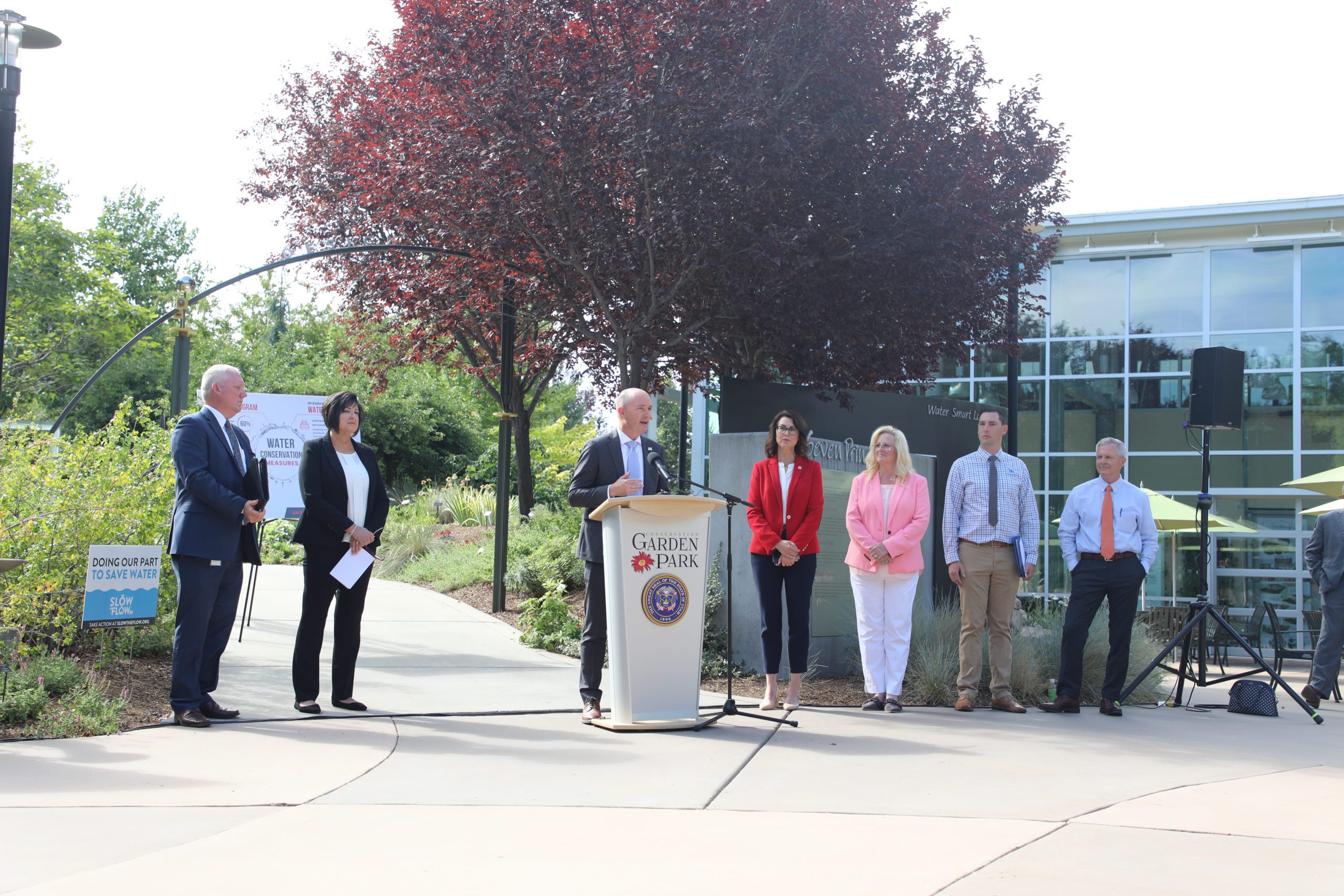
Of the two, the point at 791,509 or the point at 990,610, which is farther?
the point at 990,610

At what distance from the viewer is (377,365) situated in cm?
1748

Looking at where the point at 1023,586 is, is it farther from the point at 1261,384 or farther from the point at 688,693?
the point at 688,693

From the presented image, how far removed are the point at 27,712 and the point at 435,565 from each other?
10.3 m

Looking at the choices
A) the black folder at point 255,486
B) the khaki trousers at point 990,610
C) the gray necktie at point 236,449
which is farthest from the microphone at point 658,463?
the khaki trousers at point 990,610

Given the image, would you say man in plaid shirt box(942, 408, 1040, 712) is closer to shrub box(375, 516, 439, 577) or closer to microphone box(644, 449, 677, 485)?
microphone box(644, 449, 677, 485)

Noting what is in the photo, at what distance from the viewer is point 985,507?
26.2 feet

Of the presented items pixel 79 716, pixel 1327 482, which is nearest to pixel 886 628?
pixel 79 716

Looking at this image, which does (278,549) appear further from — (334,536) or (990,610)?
(990,610)

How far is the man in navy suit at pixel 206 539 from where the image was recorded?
620 centimetres

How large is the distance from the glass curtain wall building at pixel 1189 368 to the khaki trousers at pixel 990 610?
1153 cm

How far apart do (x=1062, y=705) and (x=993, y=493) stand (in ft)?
5.18

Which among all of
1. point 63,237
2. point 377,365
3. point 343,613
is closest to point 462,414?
point 377,365

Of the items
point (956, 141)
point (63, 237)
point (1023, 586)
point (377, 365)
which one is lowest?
point (1023, 586)

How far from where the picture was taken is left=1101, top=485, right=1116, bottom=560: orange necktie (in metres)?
7.99
